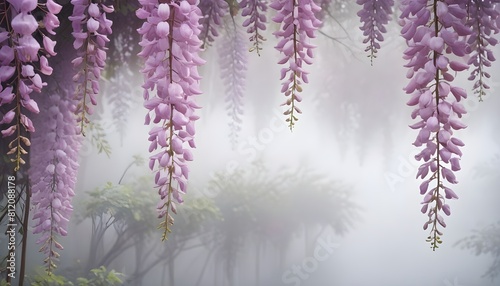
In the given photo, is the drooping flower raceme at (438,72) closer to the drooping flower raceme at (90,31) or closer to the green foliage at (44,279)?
the drooping flower raceme at (90,31)

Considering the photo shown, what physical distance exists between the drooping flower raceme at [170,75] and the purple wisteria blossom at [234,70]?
1133mm

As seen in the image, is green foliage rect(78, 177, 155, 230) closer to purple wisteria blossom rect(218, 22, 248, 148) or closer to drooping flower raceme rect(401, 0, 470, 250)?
purple wisteria blossom rect(218, 22, 248, 148)

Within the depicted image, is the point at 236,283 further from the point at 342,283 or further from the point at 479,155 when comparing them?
the point at 479,155

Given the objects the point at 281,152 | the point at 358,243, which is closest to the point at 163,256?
the point at 281,152

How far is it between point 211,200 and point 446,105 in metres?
1.48

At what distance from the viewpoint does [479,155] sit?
2.06 metres

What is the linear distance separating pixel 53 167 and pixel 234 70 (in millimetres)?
878

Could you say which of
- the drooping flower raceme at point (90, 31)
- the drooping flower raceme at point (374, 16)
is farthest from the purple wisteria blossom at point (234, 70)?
the drooping flower raceme at point (90, 31)

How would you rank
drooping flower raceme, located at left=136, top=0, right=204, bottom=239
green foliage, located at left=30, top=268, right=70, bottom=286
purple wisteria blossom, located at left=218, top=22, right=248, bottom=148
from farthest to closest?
1. purple wisteria blossom, located at left=218, top=22, right=248, bottom=148
2. green foliage, located at left=30, top=268, right=70, bottom=286
3. drooping flower raceme, located at left=136, top=0, right=204, bottom=239

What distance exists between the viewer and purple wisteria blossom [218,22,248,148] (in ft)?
6.41

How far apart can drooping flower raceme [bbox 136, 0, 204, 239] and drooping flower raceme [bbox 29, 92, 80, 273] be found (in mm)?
581

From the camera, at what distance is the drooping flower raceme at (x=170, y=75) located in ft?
2.50

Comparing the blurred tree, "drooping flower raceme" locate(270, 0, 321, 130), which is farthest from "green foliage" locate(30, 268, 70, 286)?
the blurred tree

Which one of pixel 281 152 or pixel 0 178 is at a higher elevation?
pixel 281 152
